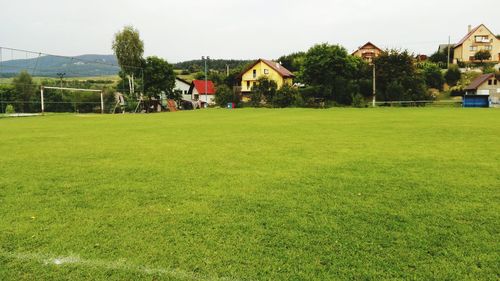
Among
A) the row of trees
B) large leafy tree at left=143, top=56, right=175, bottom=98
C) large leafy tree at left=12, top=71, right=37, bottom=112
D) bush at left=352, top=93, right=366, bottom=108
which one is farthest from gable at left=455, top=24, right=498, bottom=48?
large leafy tree at left=12, top=71, right=37, bottom=112

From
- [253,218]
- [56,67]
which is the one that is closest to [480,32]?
[56,67]

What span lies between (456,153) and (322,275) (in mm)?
6263

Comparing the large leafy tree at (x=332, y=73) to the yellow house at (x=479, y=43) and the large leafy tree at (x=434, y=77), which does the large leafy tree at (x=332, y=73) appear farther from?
the yellow house at (x=479, y=43)

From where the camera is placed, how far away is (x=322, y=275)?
256 centimetres

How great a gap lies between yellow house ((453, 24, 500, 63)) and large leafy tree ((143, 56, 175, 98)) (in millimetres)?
54855

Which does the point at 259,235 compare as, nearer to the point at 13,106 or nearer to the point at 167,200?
the point at 167,200

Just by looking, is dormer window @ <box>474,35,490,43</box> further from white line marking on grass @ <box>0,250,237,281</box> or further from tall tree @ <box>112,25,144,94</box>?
white line marking on grass @ <box>0,250,237,281</box>

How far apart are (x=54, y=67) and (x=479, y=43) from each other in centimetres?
7120

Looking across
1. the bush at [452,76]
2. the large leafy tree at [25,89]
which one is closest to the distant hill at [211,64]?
the bush at [452,76]

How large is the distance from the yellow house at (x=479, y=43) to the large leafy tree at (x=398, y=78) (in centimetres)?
3438

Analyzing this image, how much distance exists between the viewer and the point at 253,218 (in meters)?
3.71

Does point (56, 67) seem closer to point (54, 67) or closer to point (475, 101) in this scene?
point (54, 67)

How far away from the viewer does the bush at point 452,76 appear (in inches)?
1972

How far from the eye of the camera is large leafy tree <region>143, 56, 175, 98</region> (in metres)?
43.6
